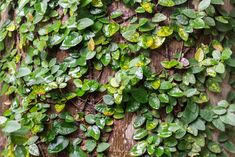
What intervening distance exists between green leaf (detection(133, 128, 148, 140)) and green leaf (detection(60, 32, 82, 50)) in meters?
0.46

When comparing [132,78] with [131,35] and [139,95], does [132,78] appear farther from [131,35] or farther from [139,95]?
[131,35]

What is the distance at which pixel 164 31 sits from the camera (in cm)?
162

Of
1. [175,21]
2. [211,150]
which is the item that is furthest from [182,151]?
[175,21]

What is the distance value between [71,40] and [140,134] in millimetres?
498

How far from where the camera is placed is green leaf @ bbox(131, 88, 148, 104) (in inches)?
63.0

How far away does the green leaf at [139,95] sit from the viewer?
1601 millimetres

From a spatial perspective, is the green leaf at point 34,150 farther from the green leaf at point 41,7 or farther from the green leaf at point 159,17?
the green leaf at point 159,17

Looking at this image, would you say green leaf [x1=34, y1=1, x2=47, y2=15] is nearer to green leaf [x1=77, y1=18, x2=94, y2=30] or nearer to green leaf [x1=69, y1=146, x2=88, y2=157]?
green leaf [x1=77, y1=18, x2=94, y2=30]

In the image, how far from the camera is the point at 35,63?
178 centimetres

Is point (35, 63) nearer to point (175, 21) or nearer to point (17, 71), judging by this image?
point (17, 71)

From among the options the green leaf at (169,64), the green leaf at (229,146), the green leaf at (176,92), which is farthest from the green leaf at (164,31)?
the green leaf at (229,146)

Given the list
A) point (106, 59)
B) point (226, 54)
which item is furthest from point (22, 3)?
point (226, 54)

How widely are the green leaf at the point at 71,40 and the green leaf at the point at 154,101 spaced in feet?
1.28

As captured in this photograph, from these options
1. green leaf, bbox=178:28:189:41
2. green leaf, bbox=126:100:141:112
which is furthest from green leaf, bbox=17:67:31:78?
green leaf, bbox=178:28:189:41
